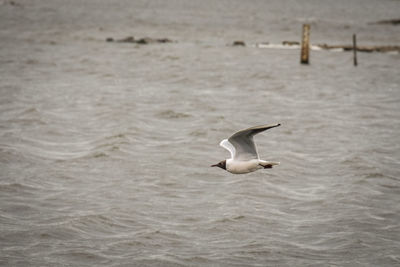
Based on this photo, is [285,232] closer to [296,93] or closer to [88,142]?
[88,142]

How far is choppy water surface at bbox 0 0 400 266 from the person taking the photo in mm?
12062

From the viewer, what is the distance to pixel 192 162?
17.7m

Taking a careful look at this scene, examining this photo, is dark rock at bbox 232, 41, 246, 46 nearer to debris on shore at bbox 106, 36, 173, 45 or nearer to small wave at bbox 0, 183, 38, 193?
debris on shore at bbox 106, 36, 173, 45

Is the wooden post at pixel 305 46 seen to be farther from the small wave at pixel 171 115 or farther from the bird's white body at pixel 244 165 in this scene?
the bird's white body at pixel 244 165

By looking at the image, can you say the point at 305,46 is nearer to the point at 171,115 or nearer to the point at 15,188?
the point at 171,115

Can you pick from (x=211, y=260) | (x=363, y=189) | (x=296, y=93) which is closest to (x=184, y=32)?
(x=296, y=93)

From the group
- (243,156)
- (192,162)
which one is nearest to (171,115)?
(192,162)

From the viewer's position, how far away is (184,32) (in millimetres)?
54719

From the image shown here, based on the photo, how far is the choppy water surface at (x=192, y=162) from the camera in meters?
12.1

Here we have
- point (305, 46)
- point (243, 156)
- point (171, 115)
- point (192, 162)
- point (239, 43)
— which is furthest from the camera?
point (239, 43)

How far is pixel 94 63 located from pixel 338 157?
20.3 metres

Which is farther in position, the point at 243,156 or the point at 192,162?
the point at 192,162

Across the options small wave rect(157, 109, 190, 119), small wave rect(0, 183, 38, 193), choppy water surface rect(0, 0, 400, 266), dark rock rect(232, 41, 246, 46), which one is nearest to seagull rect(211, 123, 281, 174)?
choppy water surface rect(0, 0, 400, 266)

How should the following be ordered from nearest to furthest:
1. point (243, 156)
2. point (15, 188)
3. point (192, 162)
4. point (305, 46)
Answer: point (243, 156) → point (15, 188) → point (192, 162) → point (305, 46)
